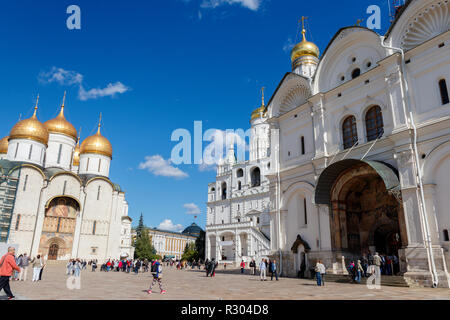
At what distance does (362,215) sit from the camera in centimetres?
1814

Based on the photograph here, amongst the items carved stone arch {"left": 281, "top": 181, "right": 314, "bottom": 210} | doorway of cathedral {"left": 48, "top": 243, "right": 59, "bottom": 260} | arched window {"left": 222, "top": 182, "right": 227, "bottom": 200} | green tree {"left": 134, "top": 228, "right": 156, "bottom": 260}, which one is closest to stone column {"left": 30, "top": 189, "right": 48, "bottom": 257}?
doorway of cathedral {"left": 48, "top": 243, "right": 59, "bottom": 260}

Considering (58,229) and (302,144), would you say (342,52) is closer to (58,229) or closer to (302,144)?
(302,144)

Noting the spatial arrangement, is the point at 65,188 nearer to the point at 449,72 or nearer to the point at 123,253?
the point at 123,253

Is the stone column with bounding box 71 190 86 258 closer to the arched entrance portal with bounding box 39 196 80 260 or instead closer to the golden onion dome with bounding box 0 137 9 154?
the arched entrance portal with bounding box 39 196 80 260

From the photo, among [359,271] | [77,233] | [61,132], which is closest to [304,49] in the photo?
[359,271]

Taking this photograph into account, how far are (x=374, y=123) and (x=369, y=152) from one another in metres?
1.69

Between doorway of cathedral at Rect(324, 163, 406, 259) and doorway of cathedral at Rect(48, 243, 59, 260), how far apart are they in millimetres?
29773

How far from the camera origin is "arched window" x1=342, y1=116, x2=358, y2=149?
17.8 m

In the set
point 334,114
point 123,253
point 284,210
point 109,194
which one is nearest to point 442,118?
point 334,114

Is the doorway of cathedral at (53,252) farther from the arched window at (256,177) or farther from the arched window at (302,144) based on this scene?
the arched window at (302,144)

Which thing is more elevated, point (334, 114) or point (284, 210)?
point (334, 114)

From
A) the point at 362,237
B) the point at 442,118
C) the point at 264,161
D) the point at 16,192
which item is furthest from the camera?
the point at 264,161

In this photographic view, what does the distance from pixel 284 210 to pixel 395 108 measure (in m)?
8.66

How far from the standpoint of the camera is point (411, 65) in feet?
49.7
